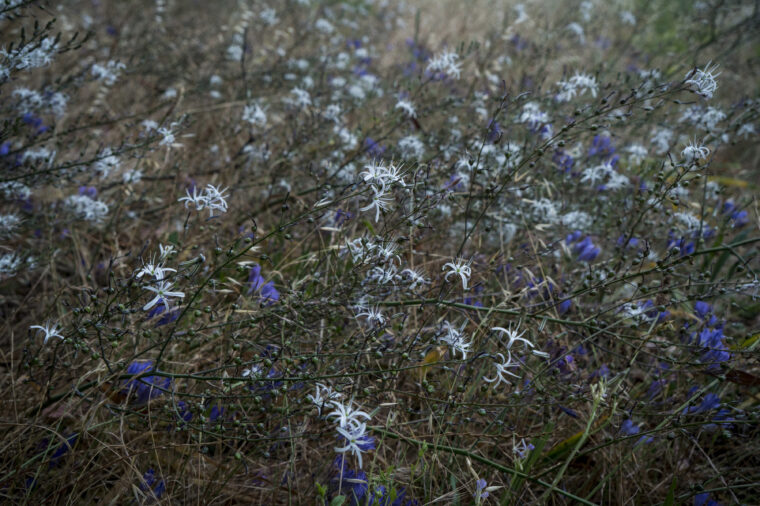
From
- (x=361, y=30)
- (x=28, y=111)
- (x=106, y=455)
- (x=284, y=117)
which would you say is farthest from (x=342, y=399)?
(x=361, y=30)

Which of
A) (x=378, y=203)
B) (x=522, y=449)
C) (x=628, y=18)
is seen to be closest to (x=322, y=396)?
(x=378, y=203)

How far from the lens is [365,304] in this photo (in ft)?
5.76

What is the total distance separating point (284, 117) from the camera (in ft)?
12.2

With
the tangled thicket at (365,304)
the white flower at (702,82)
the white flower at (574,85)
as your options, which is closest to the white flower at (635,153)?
the tangled thicket at (365,304)

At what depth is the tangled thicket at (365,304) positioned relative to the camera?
1549 millimetres

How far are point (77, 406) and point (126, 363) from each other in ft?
1.00

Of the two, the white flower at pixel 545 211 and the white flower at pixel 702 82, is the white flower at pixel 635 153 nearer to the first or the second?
the white flower at pixel 545 211

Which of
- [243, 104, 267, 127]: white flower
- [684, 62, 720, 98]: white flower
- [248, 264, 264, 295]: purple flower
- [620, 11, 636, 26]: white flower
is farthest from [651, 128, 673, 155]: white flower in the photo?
[620, 11, 636, 26]: white flower

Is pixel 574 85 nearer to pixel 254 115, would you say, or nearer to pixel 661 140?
pixel 661 140

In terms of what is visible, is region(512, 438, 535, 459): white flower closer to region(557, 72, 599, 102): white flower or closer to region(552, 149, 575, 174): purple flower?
region(552, 149, 575, 174): purple flower

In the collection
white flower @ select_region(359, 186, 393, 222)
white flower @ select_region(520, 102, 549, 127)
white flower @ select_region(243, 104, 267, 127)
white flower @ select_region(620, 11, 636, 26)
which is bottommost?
white flower @ select_region(620, 11, 636, 26)

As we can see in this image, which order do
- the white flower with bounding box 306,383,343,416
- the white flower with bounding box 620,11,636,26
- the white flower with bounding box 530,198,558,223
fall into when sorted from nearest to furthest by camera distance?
the white flower with bounding box 306,383,343,416, the white flower with bounding box 530,198,558,223, the white flower with bounding box 620,11,636,26

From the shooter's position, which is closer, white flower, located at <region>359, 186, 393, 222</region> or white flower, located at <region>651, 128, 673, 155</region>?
white flower, located at <region>359, 186, 393, 222</region>

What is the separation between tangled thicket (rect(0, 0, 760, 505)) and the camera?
1549 mm
